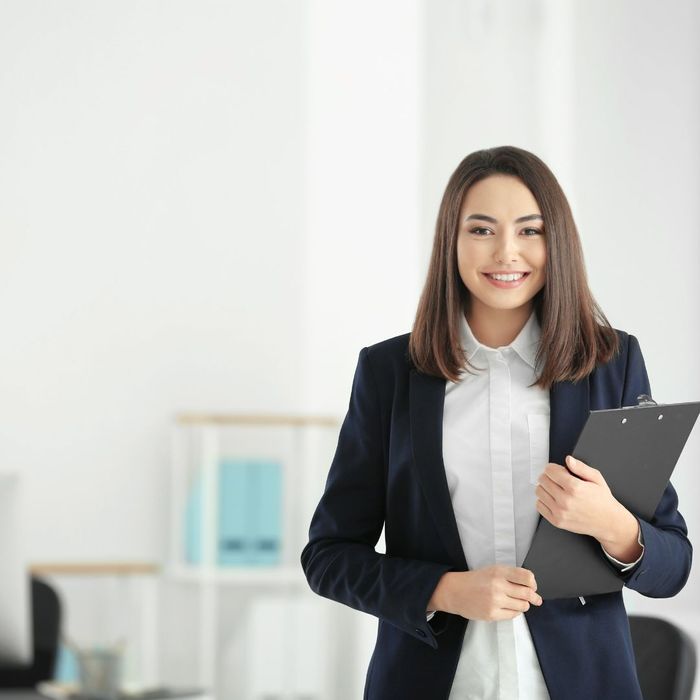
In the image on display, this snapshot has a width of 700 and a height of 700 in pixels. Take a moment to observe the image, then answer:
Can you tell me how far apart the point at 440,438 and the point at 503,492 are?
10 centimetres

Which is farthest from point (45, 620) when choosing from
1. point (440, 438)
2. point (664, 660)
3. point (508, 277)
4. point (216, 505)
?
point (508, 277)

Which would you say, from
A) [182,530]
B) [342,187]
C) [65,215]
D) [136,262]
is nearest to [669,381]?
[342,187]

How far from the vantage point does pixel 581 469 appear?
123 cm

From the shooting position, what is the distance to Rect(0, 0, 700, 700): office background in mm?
3986

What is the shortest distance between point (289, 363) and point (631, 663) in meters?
3.08

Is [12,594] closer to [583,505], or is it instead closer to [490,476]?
[490,476]

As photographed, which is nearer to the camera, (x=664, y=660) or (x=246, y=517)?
(x=664, y=660)

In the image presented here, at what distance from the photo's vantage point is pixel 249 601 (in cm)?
426

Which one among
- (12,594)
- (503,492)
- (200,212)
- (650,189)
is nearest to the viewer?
(503,492)

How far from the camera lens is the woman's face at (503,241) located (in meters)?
1.38

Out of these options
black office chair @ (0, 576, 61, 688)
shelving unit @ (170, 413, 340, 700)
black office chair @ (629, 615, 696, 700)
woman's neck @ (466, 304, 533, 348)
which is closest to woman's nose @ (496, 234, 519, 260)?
woman's neck @ (466, 304, 533, 348)

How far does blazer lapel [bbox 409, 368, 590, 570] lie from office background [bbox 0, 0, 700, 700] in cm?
244

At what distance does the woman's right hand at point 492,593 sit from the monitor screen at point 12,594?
798 millimetres

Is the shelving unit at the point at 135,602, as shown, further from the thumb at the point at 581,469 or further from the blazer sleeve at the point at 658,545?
the thumb at the point at 581,469
